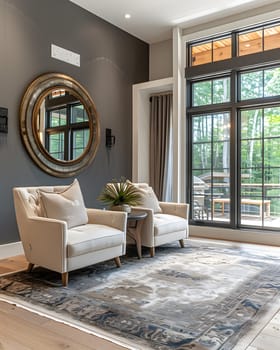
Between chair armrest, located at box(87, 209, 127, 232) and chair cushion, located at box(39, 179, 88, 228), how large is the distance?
182 millimetres

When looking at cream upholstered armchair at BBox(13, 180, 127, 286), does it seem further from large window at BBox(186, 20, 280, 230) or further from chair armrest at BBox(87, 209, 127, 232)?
large window at BBox(186, 20, 280, 230)

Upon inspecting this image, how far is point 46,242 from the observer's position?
3.06 m

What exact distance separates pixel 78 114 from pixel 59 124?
1.38ft

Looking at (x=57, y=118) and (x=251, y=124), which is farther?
(x=251, y=124)

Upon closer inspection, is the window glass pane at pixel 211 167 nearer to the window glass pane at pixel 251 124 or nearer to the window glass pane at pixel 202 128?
the window glass pane at pixel 202 128

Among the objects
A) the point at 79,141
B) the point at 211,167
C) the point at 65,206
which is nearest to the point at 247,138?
the point at 211,167

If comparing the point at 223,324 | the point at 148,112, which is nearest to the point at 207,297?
the point at 223,324

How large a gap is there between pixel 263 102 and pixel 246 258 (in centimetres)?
241

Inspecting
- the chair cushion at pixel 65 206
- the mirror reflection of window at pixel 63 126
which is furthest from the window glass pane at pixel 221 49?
the chair cushion at pixel 65 206

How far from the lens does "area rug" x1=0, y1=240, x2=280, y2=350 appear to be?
2.10 metres

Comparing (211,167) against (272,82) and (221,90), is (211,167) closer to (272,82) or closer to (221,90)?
(221,90)

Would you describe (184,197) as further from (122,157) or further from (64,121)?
(64,121)

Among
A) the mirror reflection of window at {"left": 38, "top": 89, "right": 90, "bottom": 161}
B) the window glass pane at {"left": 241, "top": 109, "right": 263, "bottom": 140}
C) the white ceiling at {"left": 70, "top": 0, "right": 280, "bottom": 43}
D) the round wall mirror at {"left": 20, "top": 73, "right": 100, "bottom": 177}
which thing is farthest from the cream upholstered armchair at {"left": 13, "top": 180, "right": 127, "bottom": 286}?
the white ceiling at {"left": 70, "top": 0, "right": 280, "bottom": 43}

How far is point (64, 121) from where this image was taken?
482 cm
